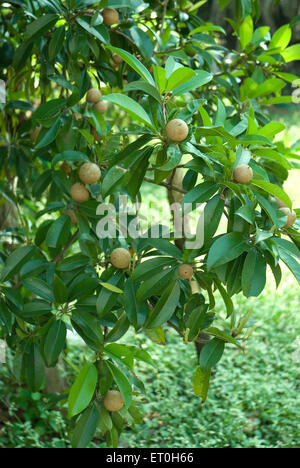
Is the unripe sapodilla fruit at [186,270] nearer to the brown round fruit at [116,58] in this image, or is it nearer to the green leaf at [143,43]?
the green leaf at [143,43]

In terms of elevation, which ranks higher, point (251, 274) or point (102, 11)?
point (102, 11)

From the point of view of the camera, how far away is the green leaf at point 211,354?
1224 mm

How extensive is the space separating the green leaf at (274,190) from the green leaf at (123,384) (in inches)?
18.2

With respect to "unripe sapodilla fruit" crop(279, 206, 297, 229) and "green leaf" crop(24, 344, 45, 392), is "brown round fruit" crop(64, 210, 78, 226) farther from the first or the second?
"unripe sapodilla fruit" crop(279, 206, 297, 229)

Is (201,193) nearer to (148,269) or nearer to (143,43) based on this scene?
(148,269)

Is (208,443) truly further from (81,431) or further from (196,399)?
(81,431)

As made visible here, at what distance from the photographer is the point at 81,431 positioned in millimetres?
1203

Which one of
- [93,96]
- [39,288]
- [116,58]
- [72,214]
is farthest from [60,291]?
[116,58]

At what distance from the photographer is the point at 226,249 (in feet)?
3.21

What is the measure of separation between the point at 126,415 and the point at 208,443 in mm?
780

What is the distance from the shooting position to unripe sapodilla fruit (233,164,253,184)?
999mm

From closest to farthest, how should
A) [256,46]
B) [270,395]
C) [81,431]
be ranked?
[81,431] → [256,46] → [270,395]

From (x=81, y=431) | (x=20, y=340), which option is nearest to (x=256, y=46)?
(x=20, y=340)

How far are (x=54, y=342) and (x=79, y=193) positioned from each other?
0.37 m
